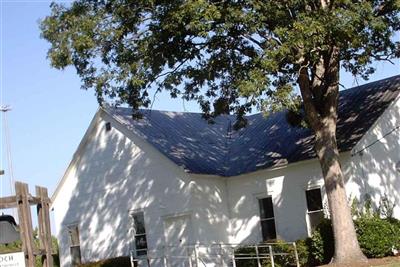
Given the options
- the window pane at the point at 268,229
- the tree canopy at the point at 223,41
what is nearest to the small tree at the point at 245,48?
the tree canopy at the point at 223,41

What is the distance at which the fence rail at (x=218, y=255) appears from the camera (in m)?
22.3

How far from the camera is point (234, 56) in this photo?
1945 centimetres

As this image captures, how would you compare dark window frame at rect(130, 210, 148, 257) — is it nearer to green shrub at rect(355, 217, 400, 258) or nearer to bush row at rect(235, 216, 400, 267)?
bush row at rect(235, 216, 400, 267)

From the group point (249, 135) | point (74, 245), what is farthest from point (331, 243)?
point (74, 245)

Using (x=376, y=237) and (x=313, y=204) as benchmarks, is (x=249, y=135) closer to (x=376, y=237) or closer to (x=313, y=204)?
(x=313, y=204)

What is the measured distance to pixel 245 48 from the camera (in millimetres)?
19766

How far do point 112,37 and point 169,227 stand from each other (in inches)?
386

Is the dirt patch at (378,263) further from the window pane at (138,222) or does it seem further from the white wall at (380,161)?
the window pane at (138,222)

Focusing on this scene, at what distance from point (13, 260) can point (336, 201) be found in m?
10.7

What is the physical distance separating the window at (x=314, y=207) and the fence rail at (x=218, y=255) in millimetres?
1913

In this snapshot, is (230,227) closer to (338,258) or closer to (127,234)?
(127,234)

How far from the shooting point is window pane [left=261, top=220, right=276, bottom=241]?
25.1 metres

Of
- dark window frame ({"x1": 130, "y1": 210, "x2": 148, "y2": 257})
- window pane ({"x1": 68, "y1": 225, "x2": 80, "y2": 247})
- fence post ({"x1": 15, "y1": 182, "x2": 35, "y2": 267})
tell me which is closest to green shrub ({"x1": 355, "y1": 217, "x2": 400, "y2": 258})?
dark window frame ({"x1": 130, "y1": 210, "x2": 148, "y2": 257})

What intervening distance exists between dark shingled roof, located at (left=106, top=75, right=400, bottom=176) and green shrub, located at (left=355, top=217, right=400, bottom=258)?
2948mm
